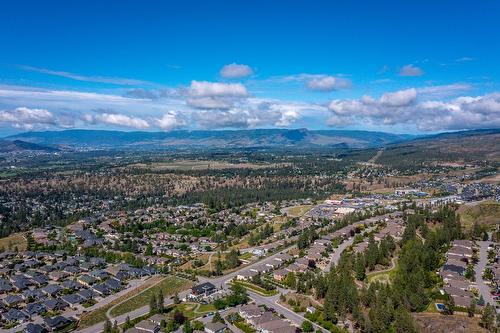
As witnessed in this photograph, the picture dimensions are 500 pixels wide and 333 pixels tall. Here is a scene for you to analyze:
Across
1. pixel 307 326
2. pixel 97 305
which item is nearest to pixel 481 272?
pixel 307 326

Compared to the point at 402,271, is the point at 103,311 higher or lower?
lower

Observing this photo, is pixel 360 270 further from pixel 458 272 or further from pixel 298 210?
pixel 298 210

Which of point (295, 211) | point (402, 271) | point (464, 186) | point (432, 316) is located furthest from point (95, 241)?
point (464, 186)

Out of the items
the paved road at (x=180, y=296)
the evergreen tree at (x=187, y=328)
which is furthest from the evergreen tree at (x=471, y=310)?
the paved road at (x=180, y=296)

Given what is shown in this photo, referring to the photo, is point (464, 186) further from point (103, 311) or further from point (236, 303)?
point (103, 311)

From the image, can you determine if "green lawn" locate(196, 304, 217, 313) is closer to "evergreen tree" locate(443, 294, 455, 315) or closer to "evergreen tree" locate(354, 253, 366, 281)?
"evergreen tree" locate(354, 253, 366, 281)

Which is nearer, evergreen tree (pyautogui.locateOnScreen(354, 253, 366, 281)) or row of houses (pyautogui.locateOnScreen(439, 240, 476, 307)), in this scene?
row of houses (pyautogui.locateOnScreen(439, 240, 476, 307))

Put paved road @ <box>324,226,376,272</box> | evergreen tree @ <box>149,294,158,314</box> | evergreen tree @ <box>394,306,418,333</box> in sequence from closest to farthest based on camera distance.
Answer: evergreen tree @ <box>394,306,418,333</box> < evergreen tree @ <box>149,294,158,314</box> < paved road @ <box>324,226,376,272</box>

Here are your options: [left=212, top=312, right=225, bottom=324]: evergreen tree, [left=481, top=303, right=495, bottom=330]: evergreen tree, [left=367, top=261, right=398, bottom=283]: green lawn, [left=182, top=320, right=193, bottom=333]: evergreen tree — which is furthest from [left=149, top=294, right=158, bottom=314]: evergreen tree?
[left=481, top=303, right=495, bottom=330]: evergreen tree
